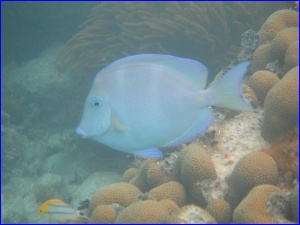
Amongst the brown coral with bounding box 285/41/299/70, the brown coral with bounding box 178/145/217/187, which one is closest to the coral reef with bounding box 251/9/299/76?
the brown coral with bounding box 285/41/299/70

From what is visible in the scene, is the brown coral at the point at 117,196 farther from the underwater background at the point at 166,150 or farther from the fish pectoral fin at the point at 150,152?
the fish pectoral fin at the point at 150,152

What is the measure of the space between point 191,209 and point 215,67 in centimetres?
481

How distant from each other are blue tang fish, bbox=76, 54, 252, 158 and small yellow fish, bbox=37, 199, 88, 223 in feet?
5.07

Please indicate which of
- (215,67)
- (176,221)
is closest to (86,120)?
(176,221)

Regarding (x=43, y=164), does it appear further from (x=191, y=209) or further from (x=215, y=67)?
(x=191, y=209)

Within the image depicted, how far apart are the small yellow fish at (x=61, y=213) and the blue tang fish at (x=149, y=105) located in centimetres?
154

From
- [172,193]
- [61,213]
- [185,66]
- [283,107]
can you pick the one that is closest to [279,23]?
[283,107]

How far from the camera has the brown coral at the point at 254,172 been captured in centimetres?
231

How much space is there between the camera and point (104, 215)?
2617 mm

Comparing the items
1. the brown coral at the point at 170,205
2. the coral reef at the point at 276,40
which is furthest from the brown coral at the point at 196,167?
the coral reef at the point at 276,40

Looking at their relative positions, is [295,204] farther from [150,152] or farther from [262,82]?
[262,82]

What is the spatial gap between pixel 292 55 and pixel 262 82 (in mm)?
435

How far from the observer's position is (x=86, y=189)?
668 cm

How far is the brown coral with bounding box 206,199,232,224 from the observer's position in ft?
7.80
